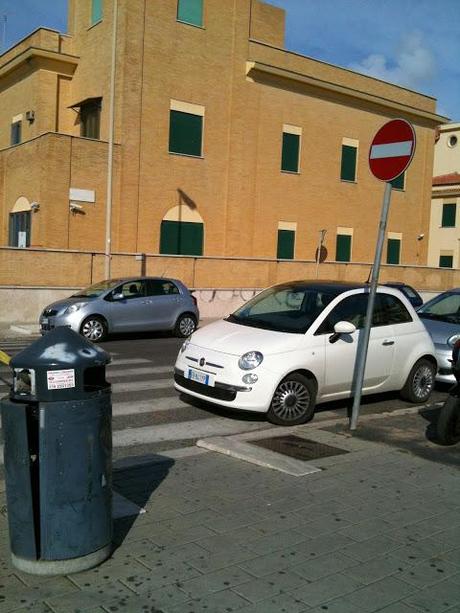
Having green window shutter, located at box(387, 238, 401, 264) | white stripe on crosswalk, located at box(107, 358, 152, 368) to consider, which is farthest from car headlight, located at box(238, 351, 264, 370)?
green window shutter, located at box(387, 238, 401, 264)

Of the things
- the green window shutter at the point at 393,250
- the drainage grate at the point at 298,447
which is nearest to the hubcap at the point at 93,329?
the drainage grate at the point at 298,447

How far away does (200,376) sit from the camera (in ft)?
25.8

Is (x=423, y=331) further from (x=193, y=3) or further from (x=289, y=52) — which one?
(x=289, y=52)

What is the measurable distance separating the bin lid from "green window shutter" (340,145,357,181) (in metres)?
28.3

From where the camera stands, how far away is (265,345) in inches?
303

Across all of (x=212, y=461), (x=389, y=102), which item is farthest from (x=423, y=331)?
(x=389, y=102)

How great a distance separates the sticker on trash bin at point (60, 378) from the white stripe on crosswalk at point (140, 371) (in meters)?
7.02

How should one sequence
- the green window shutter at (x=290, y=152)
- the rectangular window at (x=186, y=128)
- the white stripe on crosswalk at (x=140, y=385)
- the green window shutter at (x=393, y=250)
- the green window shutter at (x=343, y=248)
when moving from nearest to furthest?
1. the white stripe on crosswalk at (x=140, y=385)
2. the rectangular window at (x=186, y=128)
3. the green window shutter at (x=290, y=152)
4. the green window shutter at (x=343, y=248)
5. the green window shutter at (x=393, y=250)

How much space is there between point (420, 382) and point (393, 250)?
25.7 m

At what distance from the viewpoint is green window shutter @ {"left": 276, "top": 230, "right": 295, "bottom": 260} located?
94.5 ft

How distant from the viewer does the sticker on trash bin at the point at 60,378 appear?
3648mm

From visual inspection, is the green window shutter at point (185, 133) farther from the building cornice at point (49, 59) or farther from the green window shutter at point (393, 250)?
the green window shutter at point (393, 250)

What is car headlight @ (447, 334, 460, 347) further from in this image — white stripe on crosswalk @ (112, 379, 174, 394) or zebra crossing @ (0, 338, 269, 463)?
white stripe on crosswalk @ (112, 379, 174, 394)

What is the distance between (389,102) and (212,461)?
29201mm
